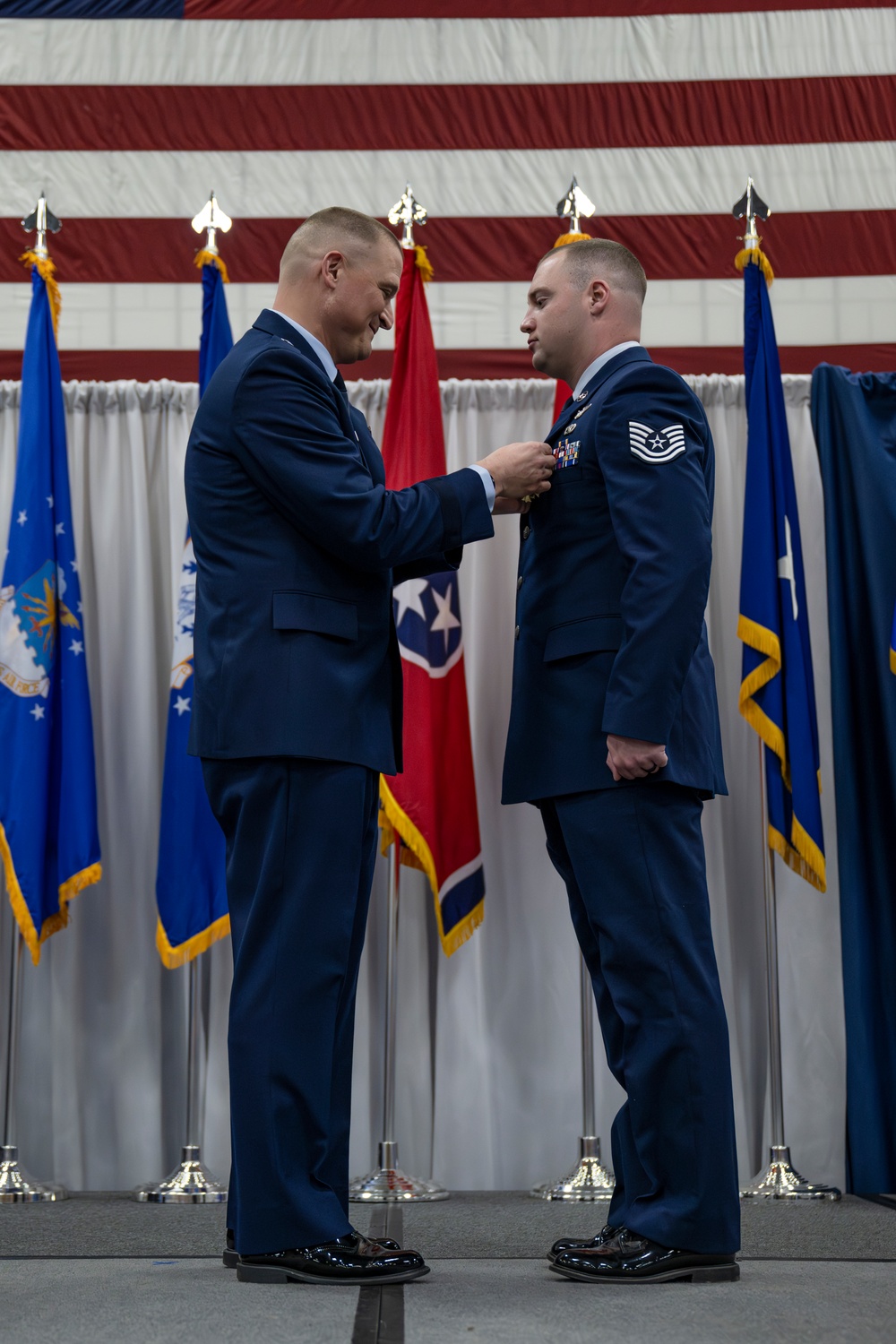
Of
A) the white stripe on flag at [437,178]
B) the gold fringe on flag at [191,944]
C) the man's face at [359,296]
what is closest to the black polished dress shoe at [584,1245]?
the man's face at [359,296]

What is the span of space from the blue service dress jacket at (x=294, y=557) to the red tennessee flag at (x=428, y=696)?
1.39 m

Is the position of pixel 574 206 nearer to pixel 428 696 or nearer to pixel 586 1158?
pixel 428 696

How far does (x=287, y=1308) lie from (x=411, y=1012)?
209 centimetres

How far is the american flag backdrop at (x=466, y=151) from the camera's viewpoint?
4.18 m

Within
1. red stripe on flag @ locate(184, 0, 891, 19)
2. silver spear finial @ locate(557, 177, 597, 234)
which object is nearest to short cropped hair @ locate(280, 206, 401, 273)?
silver spear finial @ locate(557, 177, 597, 234)

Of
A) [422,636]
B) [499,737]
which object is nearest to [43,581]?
[422,636]

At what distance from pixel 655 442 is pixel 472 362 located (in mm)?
2168

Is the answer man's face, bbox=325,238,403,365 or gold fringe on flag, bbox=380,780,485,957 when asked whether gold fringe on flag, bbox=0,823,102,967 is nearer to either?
gold fringe on flag, bbox=380,780,485,957

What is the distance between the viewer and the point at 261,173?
427 cm

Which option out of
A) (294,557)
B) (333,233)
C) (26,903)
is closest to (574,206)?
(333,233)

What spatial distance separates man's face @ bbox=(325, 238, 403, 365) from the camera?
2.21 meters

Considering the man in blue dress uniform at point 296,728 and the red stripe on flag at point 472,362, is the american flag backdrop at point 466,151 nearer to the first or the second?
the red stripe on flag at point 472,362

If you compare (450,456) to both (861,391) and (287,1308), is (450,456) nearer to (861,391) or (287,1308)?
(861,391)

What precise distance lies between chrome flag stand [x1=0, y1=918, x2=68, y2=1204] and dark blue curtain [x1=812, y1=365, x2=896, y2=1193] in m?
2.11
